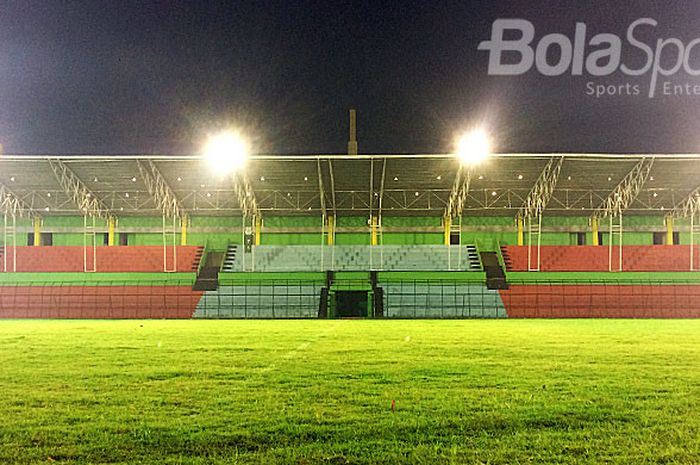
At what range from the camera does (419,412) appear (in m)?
7.38

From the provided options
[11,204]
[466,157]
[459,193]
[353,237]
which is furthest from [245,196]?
[11,204]

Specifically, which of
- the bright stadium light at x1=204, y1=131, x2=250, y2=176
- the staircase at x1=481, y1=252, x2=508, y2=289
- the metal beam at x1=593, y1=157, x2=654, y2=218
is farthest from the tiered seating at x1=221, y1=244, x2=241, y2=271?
the metal beam at x1=593, y1=157, x2=654, y2=218

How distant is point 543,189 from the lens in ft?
148

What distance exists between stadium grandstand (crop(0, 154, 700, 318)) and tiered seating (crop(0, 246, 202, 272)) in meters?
0.11

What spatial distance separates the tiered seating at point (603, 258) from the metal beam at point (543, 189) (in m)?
3.43

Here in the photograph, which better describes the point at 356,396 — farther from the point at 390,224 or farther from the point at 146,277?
the point at 390,224

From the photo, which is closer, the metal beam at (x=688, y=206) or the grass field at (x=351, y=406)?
the grass field at (x=351, y=406)

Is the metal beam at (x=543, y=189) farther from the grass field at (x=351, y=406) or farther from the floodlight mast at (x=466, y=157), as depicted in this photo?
the grass field at (x=351, y=406)

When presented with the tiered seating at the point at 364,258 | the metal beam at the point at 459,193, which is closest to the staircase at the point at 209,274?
the tiered seating at the point at 364,258

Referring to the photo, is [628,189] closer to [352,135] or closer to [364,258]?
[364,258]

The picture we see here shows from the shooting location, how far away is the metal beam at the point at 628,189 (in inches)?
1629

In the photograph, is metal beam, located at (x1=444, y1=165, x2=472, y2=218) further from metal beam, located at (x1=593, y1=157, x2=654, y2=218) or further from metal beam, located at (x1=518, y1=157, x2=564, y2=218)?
metal beam, located at (x1=593, y1=157, x2=654, y2=218)

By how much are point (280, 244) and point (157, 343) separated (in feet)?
118

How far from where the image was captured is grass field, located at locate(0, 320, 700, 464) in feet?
18.9
